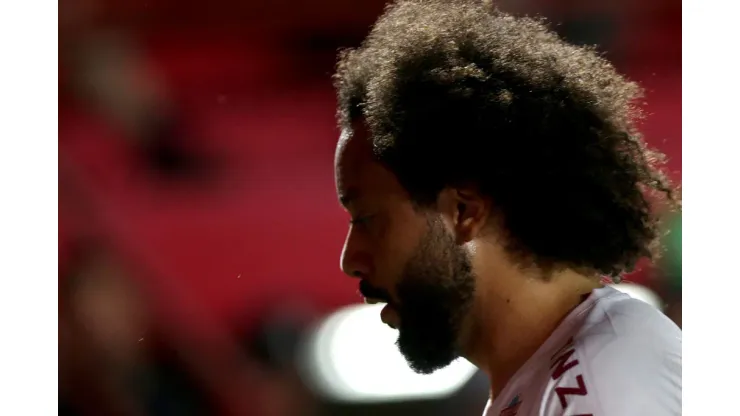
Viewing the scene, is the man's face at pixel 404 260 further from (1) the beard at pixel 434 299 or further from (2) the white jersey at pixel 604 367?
(2) the white jersey at pixel 604 367

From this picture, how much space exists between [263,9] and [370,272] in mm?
500

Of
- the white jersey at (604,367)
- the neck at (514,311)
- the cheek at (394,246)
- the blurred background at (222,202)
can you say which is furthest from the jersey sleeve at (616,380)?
the blurred background at (222,202)

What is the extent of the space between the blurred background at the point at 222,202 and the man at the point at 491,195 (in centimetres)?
17

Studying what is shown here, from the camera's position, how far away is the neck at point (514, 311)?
85cm

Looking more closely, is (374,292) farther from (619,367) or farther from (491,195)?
(619,367)

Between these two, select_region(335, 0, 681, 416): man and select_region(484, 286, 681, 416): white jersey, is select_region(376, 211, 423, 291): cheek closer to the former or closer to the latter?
select_region(335, 0, 681, 416): man

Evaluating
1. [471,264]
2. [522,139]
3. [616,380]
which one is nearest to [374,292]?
[471,264]

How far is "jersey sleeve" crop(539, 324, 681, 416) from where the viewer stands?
661 mm

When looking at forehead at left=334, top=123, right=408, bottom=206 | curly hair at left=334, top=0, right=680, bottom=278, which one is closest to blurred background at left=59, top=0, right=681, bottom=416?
curly hair at left=334, top=0, right=680, bottom=278

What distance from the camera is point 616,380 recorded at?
0.67 m

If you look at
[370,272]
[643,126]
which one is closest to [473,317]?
[370,272]

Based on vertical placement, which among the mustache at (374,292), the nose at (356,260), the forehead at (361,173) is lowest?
the mustache at (374,292)
